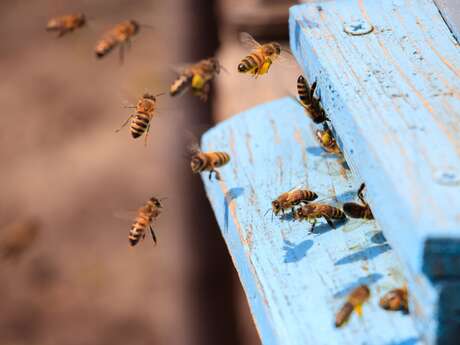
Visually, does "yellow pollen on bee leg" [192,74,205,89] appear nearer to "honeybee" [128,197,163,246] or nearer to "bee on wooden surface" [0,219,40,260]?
"honeybee" [128,197,163,246]

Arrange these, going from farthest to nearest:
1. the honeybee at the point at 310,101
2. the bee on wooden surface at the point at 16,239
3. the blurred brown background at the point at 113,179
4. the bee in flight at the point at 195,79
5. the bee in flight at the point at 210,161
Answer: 1. the bee on wooden surface at the point at 16,239
2. the blurred brown background at the point at 113,179
3. the bee in flight at the point at 195,79
4. the bee in flight at the point at 210,161
5. the honeybee at the point at 310,101

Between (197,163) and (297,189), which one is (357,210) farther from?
(197,163)

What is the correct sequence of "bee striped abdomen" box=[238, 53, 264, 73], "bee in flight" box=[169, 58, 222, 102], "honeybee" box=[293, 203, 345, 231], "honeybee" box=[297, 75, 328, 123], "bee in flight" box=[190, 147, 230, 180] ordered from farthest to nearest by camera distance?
"bee in flight" box=[169, 58, 222, 102]
"bee striped abdomen" box=[238, 53, 264, 73]
"bee in flight" box=[190, 147, 230, 180]
"honeybee" box=[297, 75, 328, 123]
"honeybee" box=[293, 203, 345, 231]

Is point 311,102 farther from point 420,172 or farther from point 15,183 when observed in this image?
point 15,183

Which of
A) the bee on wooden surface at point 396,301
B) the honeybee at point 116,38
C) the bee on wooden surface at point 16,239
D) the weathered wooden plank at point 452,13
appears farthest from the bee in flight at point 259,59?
the bee on wooden surface at point 16,239

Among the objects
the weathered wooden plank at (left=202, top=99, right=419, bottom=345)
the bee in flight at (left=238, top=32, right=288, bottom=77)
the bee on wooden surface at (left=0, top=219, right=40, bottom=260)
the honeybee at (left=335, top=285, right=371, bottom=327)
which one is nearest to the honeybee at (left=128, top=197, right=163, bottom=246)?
the weathered wooden plank at (left=202, top=99, right=419, bottom=345)

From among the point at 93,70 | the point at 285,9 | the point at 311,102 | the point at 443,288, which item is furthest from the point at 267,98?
the point at 93,70

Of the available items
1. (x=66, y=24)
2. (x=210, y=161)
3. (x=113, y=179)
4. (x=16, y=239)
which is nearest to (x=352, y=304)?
(x=210, y=161)

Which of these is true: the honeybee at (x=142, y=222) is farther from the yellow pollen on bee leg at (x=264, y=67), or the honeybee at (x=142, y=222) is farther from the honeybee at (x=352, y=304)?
the honeybee at (x=352, y=304)
